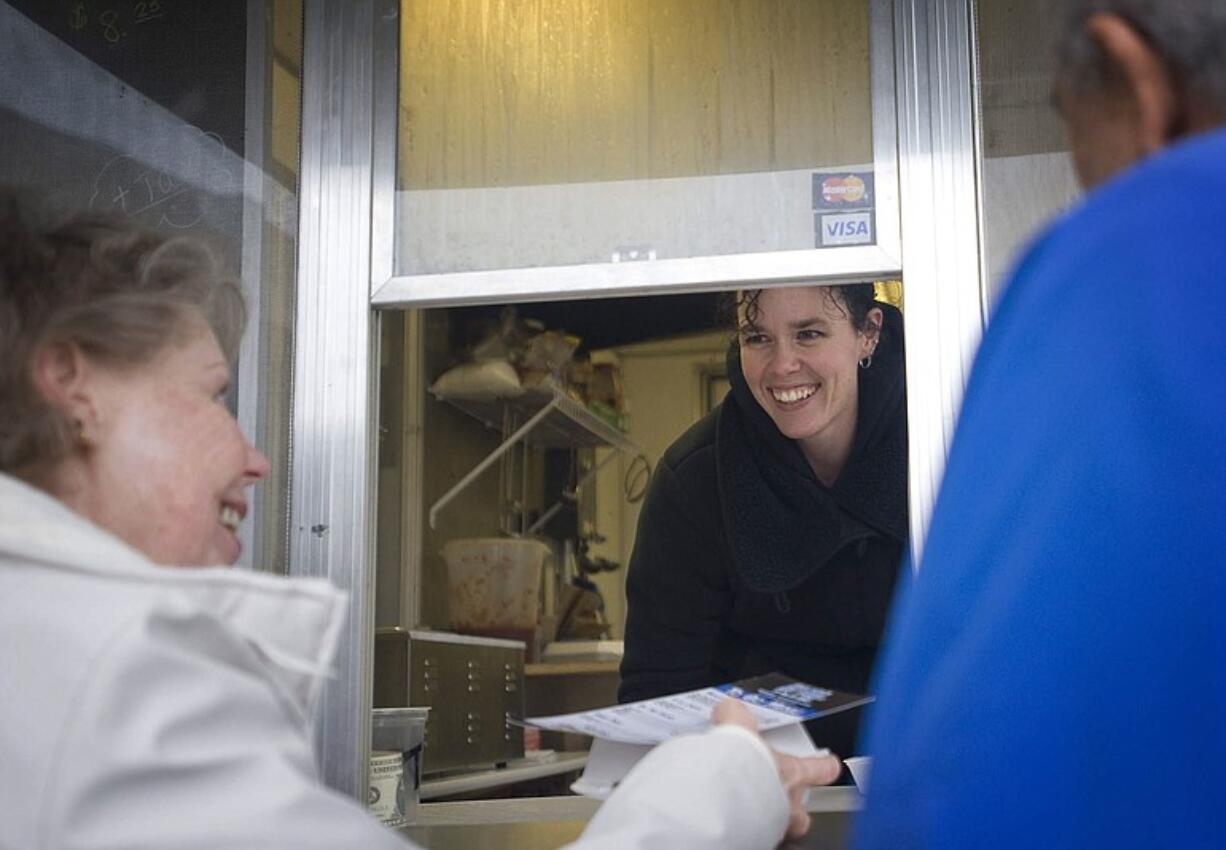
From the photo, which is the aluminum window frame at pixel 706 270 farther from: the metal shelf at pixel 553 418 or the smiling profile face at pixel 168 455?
the metal shelf at pixel 553 418

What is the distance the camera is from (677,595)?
2.59m

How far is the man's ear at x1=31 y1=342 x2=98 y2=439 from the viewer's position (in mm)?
1086

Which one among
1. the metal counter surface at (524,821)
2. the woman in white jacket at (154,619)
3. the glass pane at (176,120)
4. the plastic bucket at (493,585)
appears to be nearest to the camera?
the woman in white jacket at (154,619)

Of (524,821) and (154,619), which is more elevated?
(154,619)

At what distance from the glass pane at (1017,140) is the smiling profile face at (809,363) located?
0.77 meters

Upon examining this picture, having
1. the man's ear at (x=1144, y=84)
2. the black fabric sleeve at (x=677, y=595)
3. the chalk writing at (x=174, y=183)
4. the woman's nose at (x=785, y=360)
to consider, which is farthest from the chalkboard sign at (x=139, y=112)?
the man's ear at (x=1144, y=84)

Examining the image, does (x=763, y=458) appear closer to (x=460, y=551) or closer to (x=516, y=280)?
(x=516, y=280)

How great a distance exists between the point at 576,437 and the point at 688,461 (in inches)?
75.8

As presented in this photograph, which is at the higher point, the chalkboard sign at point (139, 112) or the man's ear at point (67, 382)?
the chalkboard sign at point (139, 112)

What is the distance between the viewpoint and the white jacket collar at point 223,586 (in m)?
0.89

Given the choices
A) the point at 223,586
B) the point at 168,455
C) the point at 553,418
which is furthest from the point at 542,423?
the point at 223,586

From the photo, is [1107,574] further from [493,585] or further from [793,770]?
[493,585]

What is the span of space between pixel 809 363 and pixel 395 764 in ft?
3.57

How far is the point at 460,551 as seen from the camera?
151 inches
